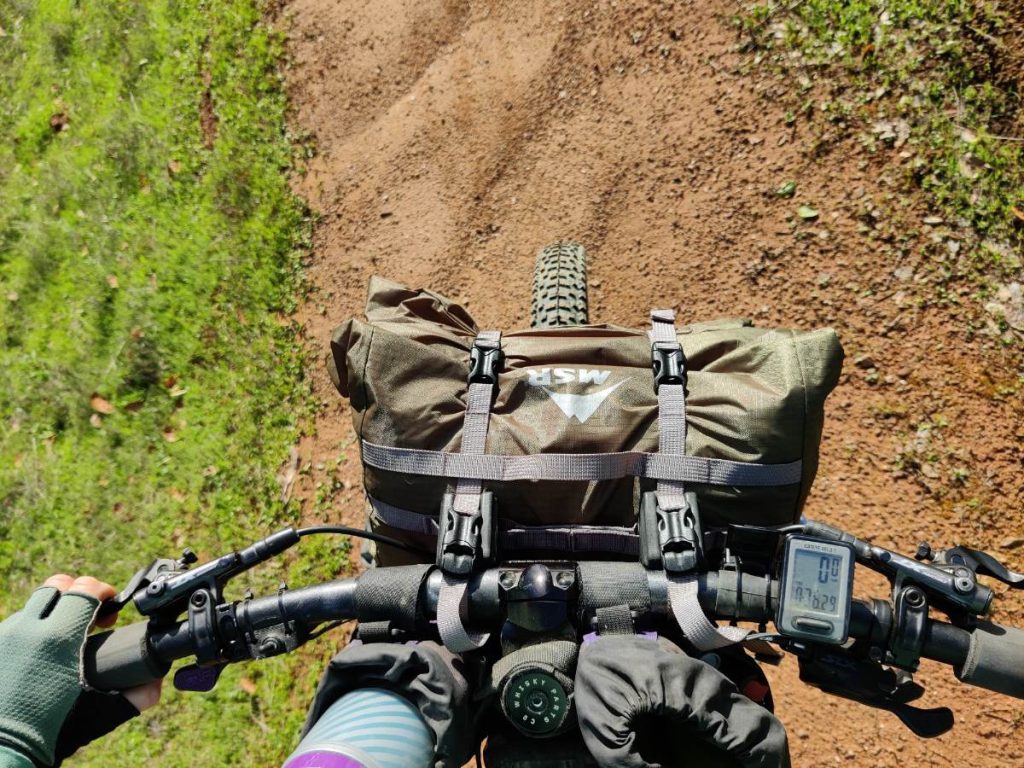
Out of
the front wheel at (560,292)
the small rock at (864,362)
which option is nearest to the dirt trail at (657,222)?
the small rock at (864,362)

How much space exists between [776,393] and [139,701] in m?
1.94

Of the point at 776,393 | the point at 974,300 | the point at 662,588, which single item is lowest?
the point at 662,588

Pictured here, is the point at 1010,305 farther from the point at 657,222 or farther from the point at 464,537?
the point at 464,537

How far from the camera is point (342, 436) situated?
4.45m

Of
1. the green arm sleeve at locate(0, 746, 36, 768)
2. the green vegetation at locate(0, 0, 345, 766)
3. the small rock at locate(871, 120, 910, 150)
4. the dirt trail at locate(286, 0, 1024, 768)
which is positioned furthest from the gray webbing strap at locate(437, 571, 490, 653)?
the small rock at locate(871, 120, 910, 150)

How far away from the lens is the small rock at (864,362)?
11.9 ft

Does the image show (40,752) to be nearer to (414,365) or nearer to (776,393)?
(414,365)

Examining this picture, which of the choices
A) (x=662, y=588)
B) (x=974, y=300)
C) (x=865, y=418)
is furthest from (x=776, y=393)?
(x=974, y=300)

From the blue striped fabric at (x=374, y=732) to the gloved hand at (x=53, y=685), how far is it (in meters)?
0.73

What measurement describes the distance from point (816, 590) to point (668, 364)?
28.7 inches

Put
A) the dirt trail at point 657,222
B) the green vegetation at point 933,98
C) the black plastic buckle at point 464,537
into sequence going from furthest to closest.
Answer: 1. the green vegetation at point 933,98
2. the dirt trail at point 657,222
3. the black plastic buckle at point 464,537

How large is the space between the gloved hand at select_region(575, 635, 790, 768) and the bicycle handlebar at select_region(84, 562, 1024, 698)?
0.89 feet

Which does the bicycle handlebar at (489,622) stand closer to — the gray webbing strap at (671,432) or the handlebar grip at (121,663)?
the handlebar grip at (121,663)

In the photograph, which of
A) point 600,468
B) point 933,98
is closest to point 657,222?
point 933,98
